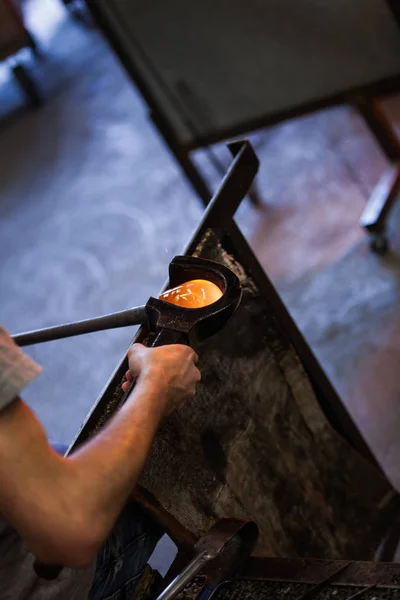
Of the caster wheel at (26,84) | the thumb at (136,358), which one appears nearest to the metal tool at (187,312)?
the thumb at (136,358)

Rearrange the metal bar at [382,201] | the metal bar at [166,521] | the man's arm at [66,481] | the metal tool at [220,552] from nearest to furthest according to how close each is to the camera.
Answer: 1. the man's arm at [66,481]
2. the metal tool at [220,552]
3. the metal bar at [166,521]
4. the metal bar at [382,201]

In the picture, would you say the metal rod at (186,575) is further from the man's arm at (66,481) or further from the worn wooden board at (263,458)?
the man's arm at (66,481)

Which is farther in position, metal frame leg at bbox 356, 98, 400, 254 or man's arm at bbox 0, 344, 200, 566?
metal frame leg at bbox 356, 98, 400, 254

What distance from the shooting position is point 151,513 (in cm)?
171

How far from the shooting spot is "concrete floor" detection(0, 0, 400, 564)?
12.0ft

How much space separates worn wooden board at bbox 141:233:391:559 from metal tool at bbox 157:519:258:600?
0.43 feet

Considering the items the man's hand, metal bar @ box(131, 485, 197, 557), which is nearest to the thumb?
the man's hand

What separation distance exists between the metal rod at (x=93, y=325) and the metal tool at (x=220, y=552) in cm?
47

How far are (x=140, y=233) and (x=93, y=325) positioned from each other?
3366 millimetres

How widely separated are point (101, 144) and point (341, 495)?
4239 mm

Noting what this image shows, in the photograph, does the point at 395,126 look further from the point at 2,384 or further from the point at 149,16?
A: the point at 2,384

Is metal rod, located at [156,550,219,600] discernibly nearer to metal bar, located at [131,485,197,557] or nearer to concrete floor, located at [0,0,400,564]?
→ metal bar, located at [131,485,197,557]

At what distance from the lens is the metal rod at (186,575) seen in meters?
1.53

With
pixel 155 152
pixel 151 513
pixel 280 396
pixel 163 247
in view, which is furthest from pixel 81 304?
pixel 151 513
